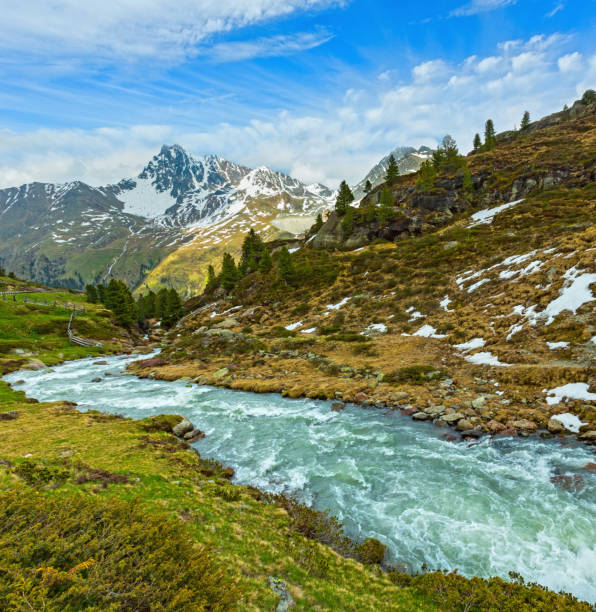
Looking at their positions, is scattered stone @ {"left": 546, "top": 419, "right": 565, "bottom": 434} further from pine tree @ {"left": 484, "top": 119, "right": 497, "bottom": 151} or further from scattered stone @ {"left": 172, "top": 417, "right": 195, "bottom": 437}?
pine tree @ {"left": 484, "top": 119, "right": 497, "bottom": 151}

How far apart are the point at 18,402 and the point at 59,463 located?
2127 cm

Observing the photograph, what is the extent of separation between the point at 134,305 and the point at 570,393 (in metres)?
96.8

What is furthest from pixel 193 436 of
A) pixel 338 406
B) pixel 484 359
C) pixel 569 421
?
pixel 484 359

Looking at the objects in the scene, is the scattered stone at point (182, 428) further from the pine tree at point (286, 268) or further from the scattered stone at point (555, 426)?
the pine tree at point (286, 268)

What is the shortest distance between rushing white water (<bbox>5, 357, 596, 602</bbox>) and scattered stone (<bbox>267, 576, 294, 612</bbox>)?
4.75 metres

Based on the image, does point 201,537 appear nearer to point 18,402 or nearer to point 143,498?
point 143,498

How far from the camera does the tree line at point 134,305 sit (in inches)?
3061

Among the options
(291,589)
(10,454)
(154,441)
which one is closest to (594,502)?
(291,589)

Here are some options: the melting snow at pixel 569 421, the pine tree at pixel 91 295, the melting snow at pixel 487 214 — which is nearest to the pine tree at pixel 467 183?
the melting snow at pixel 487 214

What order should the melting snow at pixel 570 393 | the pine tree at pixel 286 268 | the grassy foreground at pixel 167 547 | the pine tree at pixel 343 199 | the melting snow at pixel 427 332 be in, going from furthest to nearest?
1. the pine tree at pixel 343 199
2. the pine tree at pixel 286 268
3. the melting snow at pixel 427 332
4. the melting snow at pixel 570 393
5. the grassy foreground at pixel 167 547

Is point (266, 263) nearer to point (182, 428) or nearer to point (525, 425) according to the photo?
point (182, 428)

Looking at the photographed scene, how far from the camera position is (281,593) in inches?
308

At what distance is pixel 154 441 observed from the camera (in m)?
18.7

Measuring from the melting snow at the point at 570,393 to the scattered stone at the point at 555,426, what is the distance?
5.91 ft
